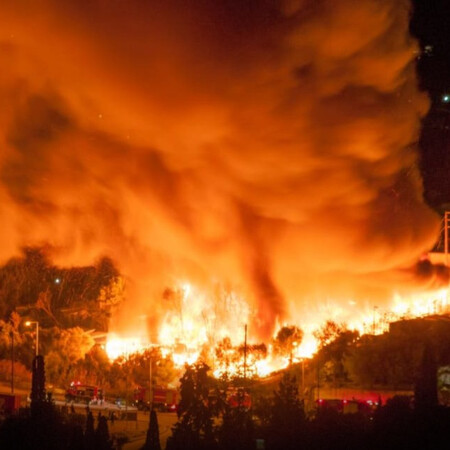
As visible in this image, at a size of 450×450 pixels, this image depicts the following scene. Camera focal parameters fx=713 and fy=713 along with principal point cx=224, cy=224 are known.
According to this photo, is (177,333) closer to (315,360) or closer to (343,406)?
(315,360)

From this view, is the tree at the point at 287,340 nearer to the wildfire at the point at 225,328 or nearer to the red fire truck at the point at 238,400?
the wildfire at the point at 225,328

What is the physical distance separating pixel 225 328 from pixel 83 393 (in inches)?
371

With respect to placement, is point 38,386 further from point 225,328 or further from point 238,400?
point 225,328

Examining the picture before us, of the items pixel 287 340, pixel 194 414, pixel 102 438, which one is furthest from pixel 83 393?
pixel 194 414

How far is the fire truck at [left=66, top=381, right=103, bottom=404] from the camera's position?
25.4 meters

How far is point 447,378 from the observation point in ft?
71.2

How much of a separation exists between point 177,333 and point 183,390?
19.8 meters

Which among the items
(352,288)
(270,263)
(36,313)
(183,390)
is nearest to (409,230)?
(352,288)

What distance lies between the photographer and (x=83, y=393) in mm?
25734

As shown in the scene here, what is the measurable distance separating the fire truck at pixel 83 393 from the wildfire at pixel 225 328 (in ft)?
13.8

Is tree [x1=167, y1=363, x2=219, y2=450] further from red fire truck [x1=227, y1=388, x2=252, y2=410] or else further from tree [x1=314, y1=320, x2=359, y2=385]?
tree [x1=314, y1=320, x2=359, y2=385]

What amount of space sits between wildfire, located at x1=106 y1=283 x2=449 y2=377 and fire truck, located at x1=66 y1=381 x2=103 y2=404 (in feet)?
13.8

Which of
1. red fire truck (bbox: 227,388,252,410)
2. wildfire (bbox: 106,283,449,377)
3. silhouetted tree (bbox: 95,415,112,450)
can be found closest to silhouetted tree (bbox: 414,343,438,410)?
red fire truck (bbox: 227,388,252,410)

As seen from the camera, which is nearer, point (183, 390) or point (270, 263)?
point (183, 390)
